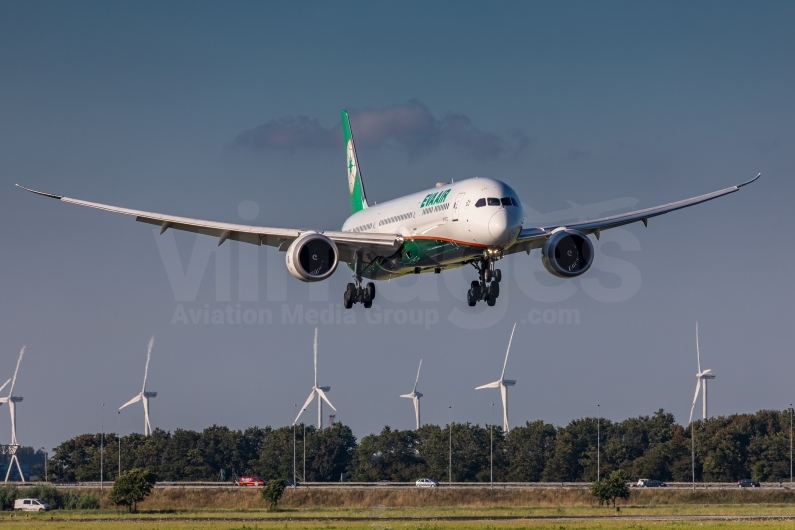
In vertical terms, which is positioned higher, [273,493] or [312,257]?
[312,257]

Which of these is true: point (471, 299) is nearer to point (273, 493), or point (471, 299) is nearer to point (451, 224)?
point (451, 224)

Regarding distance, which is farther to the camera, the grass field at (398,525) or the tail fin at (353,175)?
the tail fin at (353,175)

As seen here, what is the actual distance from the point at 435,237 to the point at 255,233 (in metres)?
10.6

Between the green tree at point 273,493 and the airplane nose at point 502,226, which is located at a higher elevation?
the airplane nose at point 502,226

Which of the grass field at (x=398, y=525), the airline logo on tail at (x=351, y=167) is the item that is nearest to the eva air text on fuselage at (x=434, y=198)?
the grass field at (x=398, y=525)

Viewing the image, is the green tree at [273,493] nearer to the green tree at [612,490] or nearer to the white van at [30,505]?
the white van at [30,505]

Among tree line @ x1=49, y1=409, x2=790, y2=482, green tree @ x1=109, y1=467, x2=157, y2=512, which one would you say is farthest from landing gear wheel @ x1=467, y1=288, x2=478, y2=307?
tree line @ x1=49, y1=409, x2=790, y2=482

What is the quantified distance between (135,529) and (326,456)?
317ft

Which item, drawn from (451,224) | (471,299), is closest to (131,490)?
(471,299)

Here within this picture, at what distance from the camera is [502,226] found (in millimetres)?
61188

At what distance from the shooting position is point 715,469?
15738 cm

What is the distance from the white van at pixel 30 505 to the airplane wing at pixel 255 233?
48.7m

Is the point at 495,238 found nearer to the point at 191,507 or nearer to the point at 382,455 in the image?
the point at 191,507

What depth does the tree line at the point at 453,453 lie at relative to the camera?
6319 inches
